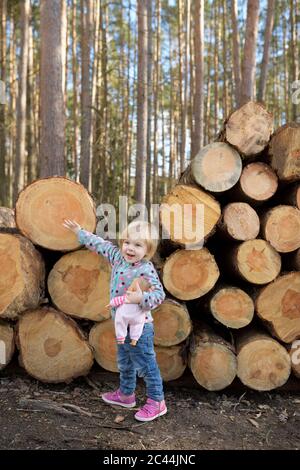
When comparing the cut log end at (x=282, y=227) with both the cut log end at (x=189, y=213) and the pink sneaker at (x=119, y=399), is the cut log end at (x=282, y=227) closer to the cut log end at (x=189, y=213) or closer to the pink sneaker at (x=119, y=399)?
the cut log end at (x=189, y=213)

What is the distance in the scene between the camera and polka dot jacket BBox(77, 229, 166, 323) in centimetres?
272

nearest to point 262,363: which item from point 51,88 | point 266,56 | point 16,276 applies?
point 16,276

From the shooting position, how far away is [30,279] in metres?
3.12

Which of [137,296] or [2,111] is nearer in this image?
[137,296]

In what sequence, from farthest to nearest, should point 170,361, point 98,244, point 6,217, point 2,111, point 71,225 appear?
point 2,111
point 6,217
point 170,361
point 71,225
point 98,244

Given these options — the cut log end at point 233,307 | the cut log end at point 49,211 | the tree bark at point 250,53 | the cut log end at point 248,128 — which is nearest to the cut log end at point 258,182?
the cut log end at point 248,128

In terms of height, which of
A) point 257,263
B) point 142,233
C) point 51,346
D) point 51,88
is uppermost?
point 51,88

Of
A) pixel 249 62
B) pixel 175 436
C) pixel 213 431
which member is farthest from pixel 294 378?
pixel 249 62

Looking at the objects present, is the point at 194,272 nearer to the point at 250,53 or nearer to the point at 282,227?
the point at 282,227

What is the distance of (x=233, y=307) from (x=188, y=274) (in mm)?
408

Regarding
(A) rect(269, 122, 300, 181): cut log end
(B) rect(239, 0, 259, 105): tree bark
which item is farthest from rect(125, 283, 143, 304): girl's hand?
(B) rect(239, 0, 259, 105): tree bark

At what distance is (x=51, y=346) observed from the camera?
3270 mm

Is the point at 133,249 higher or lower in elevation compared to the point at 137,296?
higher

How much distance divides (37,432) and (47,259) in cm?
128
